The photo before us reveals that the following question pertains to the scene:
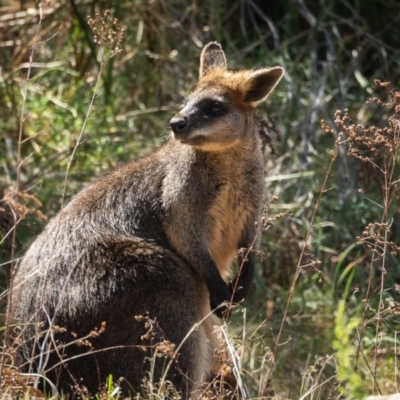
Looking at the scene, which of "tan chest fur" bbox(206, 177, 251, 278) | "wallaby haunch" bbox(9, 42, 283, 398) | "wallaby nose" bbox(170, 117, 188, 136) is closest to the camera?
"wallaby haunch" bbox(9, 42, 283, 398)

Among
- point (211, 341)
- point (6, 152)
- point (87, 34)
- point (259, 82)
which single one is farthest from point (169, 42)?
point (211, 341)

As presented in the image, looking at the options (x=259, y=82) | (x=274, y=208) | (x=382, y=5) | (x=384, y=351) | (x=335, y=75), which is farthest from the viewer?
(x=382, y=5)

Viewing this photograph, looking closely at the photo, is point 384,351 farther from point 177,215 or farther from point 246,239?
point 177,215

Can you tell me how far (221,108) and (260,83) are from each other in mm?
309

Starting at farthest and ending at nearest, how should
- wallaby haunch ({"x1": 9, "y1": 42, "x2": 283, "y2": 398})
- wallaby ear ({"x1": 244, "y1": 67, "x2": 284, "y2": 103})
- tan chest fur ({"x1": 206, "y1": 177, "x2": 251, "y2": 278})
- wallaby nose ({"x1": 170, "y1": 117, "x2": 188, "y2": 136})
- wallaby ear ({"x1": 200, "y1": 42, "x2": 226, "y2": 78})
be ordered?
wallaby ear ({"x1": 200, "y1": 42, "x2": 226, "y2": 78}) < wallaby ear ({"x1": 244, "y1": 67, "x2": 284, "y2": 103}) < tan chest fur ({"x1": 206, "y1": 177, "x2": 251, "y2": 278}) < wallaby nose ({"x1": 170, "y1": 117, "x2": 188, "y2": 136}) < wallaby haunch ({"x1": 9, "y1": 42, "x2": 283, "y2": 398})

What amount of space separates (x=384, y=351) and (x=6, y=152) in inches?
140

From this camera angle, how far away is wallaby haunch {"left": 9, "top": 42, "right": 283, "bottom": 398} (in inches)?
185

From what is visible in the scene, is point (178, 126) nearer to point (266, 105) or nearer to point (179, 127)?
point (179, 127)

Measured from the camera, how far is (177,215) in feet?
17.1

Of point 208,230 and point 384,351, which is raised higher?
point 208,230

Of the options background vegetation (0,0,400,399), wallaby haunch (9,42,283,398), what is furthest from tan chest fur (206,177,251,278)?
background vegetation (0,0,400,399)

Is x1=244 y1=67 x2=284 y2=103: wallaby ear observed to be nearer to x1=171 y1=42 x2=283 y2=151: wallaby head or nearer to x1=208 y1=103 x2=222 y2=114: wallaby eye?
x1=171 y1=42 x2=283 y2=151: wallaby head

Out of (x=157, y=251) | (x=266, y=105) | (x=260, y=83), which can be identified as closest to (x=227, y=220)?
(x=157, y=251)

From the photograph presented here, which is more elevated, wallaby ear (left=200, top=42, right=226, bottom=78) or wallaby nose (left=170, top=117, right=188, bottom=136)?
wallaby ear (left=200, top=42, right=226, bottom=78)
